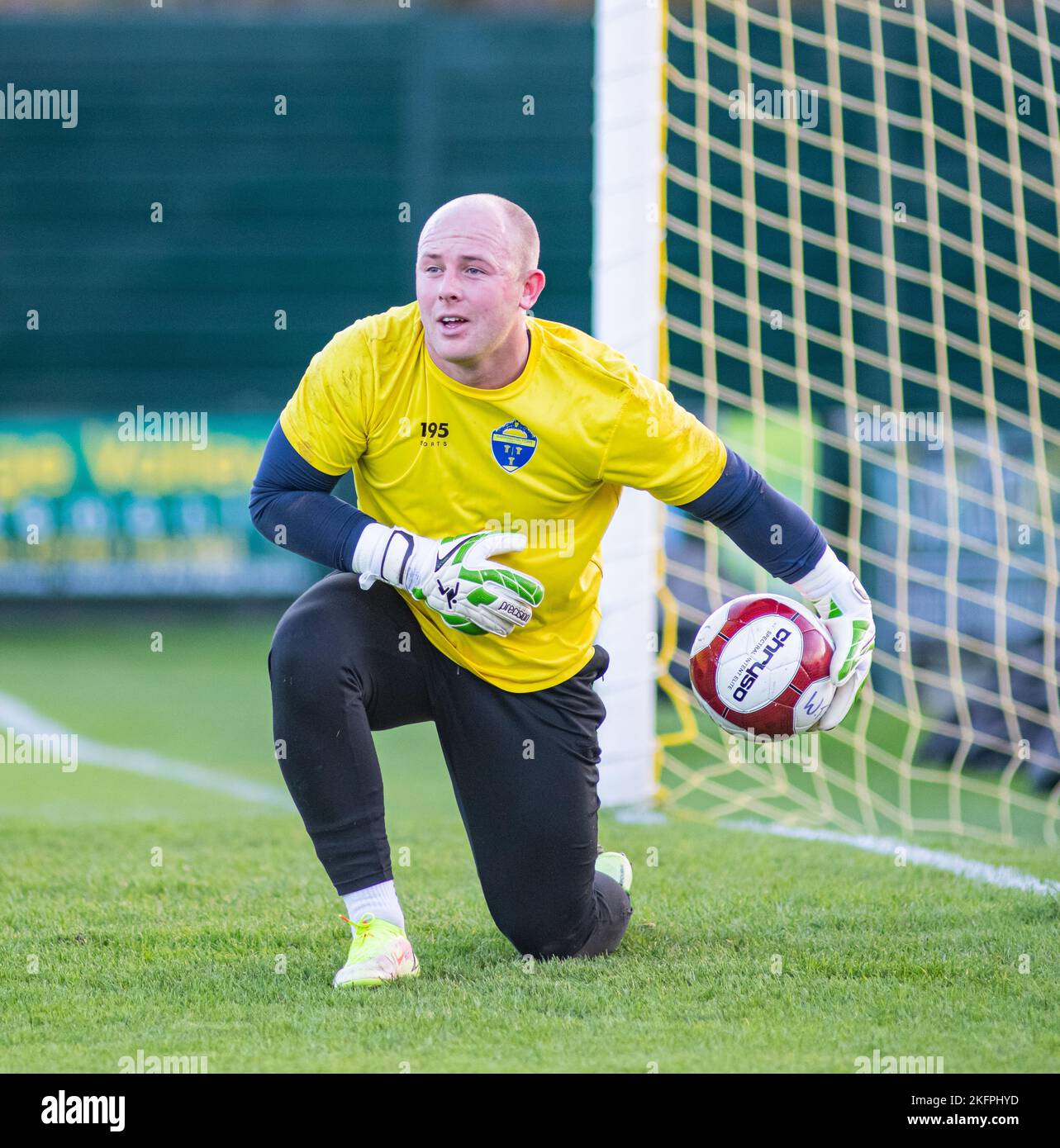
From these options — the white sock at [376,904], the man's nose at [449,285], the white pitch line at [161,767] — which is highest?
the man's nose at [449,285]

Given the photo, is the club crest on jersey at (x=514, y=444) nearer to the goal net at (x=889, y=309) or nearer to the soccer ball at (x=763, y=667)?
the soccer ball at (x=763, y=667)

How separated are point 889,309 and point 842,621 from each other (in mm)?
8106

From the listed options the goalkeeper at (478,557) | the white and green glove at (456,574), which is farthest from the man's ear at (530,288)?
the white and green glove at (456,574)

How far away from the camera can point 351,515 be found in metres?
3.39

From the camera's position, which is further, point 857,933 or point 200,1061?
point 857,933

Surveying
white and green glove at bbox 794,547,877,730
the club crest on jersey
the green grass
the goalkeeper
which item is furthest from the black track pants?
white and green glove at bbox 794,547,877,730

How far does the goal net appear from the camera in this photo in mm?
9922

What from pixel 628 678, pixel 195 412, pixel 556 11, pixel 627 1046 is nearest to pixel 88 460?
pixel 195 412

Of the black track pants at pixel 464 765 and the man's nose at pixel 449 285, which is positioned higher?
the man's nose at pixel 449 285

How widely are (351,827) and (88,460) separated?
30.4 ft

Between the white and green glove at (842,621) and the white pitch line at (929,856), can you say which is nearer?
the white and green glove at (842,621)

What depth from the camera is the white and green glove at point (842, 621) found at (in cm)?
362

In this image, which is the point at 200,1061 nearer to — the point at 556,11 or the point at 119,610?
the point at 119,610

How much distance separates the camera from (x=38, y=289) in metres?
13.4
